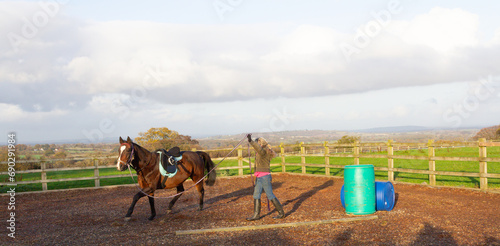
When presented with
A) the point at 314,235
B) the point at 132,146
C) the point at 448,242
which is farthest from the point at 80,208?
the point at 448,242

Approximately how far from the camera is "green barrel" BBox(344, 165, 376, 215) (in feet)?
25.6

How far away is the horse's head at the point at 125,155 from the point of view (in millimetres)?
7516

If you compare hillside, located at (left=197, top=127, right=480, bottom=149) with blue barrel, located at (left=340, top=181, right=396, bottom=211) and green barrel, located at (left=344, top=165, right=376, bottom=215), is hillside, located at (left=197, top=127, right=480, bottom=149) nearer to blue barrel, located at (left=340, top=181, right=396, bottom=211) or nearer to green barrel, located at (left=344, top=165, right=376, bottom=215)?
green barrel, located at (left=344, top=165, right=376, bottom=215)

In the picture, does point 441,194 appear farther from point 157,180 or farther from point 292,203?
point 157,180

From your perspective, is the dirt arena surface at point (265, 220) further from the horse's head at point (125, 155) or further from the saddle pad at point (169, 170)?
the horse's head at point (125, 155)

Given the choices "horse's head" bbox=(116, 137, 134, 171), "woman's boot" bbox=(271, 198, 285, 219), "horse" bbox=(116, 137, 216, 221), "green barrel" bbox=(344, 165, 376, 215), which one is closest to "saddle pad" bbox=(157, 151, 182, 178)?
"horse" bbox=(116, 137, 216, 221)

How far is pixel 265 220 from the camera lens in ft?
25.4

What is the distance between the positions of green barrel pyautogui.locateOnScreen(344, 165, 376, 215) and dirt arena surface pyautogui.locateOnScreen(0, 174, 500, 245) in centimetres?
29

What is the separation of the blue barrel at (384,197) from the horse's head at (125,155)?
17.8ft

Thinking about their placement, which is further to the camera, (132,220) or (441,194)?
(441,194)

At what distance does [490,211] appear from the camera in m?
7.90

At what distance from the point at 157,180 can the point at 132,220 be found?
1.07m

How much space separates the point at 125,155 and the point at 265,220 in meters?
3.22

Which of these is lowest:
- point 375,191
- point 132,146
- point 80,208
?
point 80,208
